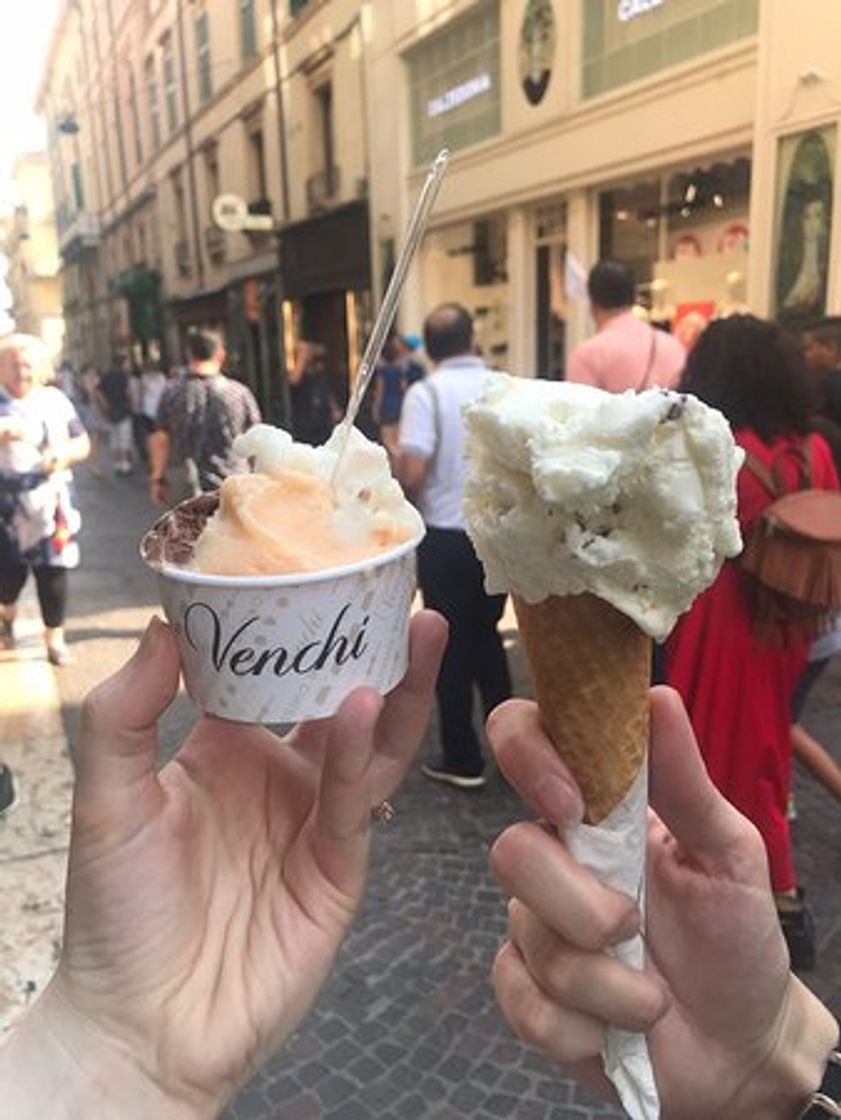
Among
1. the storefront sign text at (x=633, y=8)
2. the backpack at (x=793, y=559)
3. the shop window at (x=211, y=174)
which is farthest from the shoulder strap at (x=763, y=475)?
→ the shop window at (x=211, y=174)

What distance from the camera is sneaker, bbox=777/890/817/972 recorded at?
3041 millimetres

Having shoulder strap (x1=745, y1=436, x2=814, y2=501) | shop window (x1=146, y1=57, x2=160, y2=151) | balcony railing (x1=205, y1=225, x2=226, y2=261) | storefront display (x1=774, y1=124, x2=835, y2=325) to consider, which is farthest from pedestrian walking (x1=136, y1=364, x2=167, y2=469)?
shoulder strap (x1=745, y1=436, x2=814, y2=501)

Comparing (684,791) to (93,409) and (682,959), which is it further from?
(93,409)

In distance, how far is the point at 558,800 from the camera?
1.26m

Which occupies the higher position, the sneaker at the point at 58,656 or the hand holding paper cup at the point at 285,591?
the hand holding paper cup at the point at 285,591

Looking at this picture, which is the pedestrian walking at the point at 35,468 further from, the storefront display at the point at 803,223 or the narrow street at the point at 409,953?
the storefront display at the point at 803,223

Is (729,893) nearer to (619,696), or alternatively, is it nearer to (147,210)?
(619,696)

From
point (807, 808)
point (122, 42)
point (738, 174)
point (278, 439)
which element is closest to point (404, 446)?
point (807, 808)

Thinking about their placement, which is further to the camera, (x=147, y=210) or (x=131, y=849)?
(x=147, y=210)

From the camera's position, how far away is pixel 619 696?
129 cm

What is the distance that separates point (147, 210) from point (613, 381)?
2890cm

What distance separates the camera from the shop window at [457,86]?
37.9 feet

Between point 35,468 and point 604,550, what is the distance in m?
5.22

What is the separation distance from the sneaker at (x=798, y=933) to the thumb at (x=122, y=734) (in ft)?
8.01
